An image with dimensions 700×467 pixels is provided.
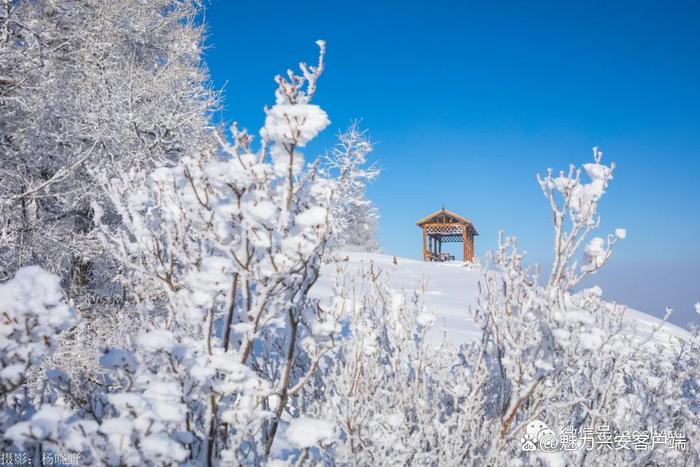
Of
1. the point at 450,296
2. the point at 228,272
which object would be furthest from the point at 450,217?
the point at 228,272

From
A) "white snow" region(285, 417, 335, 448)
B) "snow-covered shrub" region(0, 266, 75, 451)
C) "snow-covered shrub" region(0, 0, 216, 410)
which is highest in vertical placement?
"snow-covered shrub" region(0, 0, 216, 410)

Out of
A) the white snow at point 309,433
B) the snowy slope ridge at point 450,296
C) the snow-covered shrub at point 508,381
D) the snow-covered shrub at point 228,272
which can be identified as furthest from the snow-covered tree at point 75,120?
the white snow at point 309,433

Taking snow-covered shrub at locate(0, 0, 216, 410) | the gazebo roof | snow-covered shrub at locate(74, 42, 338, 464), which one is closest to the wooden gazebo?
the gazebo roof

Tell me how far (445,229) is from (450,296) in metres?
11.3

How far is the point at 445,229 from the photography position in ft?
78.7

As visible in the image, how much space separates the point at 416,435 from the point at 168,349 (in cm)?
191

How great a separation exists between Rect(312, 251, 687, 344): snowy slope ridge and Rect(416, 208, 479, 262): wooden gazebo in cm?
295

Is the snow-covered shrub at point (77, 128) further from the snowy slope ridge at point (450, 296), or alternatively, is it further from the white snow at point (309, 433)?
the white snow at point (309, 433)

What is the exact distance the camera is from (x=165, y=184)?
2.39 metres

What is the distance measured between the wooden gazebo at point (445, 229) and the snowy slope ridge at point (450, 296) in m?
2.95

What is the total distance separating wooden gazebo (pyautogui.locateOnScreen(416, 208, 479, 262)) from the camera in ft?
76.0

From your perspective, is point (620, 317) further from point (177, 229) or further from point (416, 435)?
point (177, 229)

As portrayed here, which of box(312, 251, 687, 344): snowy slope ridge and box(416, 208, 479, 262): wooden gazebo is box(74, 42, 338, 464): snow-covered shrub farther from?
box(416, 208, 479, 262): wooden gazebo

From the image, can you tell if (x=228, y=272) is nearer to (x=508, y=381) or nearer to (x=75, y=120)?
(x=508, y=381)
